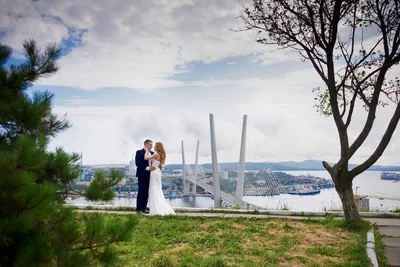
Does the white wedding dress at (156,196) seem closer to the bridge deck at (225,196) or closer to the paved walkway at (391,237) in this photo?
the bridge deck at (225,196)

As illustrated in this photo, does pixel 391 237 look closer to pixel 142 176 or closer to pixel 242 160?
pixel 142 176

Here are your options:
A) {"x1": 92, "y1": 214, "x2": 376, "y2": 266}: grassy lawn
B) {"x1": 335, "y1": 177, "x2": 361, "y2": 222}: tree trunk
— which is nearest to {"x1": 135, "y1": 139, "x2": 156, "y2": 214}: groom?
{"x1": 92, "y1": 214, "x2": 376, "y2": 266}: grassy lawn

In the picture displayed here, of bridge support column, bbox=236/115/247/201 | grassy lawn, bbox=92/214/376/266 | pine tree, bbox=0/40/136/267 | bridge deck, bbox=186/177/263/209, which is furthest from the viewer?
bridge support column, bbox=236/115/247/201

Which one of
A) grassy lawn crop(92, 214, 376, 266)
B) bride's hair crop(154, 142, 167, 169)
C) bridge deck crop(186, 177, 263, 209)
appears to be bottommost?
grassy lawn crop(92, 214, 376, 266)

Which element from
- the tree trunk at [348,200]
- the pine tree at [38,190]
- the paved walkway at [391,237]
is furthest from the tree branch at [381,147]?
the pine tree at [38,190]

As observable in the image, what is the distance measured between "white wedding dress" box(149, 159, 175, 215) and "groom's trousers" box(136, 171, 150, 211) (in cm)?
17

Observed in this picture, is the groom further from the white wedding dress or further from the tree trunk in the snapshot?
the tree trunk

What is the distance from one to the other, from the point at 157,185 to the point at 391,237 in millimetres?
4495

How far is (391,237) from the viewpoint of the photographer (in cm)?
555

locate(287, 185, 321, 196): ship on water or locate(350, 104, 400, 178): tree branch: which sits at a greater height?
locate(350, 104, 400, 178): tree branch

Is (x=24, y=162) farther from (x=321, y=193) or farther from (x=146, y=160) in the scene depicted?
(x=321, y=193)

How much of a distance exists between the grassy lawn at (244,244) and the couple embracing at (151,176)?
94 centimetres

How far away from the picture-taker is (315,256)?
4.39m

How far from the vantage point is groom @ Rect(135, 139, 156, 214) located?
25.4 feet
